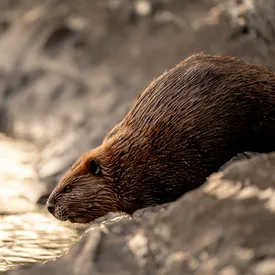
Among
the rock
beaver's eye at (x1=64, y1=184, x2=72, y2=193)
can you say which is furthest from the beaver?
the rock

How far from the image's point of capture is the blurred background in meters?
6.21

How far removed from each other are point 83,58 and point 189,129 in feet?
11.1

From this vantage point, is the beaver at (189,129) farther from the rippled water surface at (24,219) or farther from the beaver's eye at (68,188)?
the rippled water surface at (24,219)

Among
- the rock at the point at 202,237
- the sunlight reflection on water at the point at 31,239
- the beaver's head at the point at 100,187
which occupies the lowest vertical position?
the sunlight reflection on water at the point at 31,239

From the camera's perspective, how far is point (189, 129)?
3.94m

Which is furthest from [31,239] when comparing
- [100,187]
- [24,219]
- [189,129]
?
[189,129]

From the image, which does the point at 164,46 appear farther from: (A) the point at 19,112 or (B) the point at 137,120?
(B) the point at 137,120

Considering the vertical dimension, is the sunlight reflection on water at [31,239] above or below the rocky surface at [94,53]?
below

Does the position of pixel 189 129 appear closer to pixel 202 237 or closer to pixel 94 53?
pixel 202 237

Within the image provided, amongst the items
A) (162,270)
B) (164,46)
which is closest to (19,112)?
(164,46)

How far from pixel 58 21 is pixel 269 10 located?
2.35 m

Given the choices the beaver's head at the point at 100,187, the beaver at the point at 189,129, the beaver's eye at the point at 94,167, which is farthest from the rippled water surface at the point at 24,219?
the beaver at the point at 189,129

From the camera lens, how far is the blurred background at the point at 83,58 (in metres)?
6.21

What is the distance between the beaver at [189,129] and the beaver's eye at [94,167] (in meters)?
0.06
